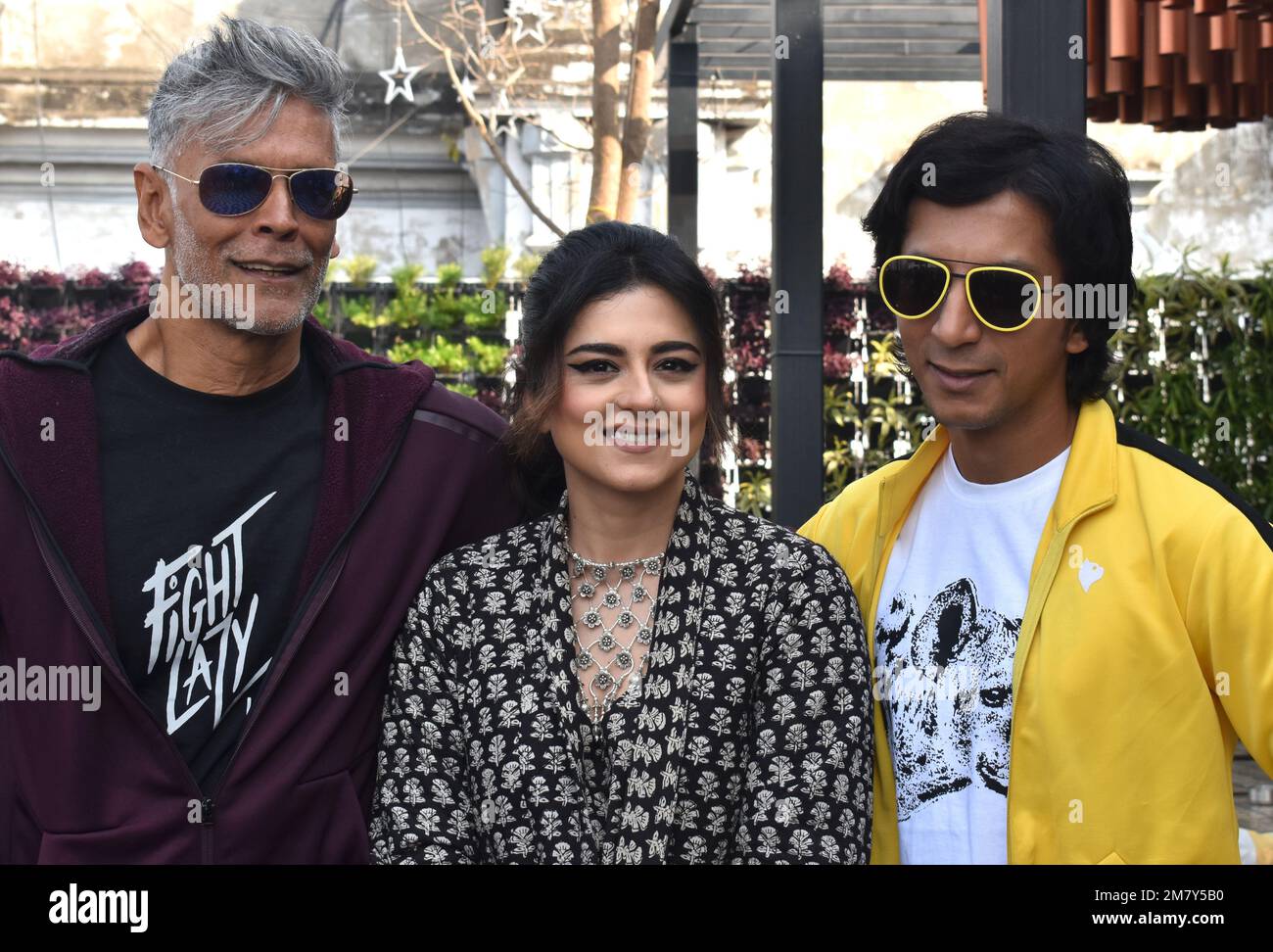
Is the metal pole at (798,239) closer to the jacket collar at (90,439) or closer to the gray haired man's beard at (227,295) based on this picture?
the jacket collar at (90,439)

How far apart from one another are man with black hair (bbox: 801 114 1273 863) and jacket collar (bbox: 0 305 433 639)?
87cm

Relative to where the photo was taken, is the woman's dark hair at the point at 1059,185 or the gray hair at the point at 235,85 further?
the gray hair at the point at 235,85

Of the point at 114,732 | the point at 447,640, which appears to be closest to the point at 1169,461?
the point at 447,640

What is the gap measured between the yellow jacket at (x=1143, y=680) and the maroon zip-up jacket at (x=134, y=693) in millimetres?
1054

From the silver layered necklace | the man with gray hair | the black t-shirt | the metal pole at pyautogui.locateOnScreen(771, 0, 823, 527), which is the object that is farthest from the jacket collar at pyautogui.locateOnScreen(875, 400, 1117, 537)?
the metal pole at pyautogui.locateOnScreen(771, 0, 823, 527)

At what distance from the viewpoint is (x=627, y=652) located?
2.36 metres

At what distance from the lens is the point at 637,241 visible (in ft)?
8.04

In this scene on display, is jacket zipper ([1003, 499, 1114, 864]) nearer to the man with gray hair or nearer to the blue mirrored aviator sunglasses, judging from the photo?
the man with gray hair

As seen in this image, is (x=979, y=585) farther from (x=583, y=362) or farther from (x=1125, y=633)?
(x=583, y=362)

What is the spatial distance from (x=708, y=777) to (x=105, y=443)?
1197 millimetres

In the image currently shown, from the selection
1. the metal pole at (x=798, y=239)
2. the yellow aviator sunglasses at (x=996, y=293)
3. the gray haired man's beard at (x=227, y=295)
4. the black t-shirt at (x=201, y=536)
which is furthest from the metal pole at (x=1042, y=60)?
the metal pole at (x=798, y=239)

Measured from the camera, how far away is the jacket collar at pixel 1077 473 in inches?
90.4
